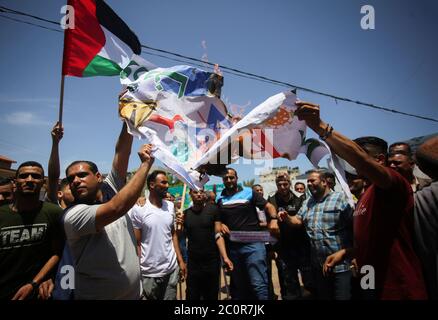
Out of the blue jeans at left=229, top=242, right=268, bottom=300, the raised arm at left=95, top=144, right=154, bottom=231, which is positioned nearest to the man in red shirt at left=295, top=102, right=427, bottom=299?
the raised arm at left=95, top=144, right=154, bottom=231

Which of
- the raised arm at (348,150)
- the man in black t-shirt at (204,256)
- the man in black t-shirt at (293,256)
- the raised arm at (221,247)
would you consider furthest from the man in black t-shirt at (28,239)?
the man in black t-shirt at (293,256)

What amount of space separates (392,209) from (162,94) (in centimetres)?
230

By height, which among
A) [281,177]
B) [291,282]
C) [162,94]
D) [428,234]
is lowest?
[291,282]

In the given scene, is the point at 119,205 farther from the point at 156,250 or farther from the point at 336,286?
the point at 336,286

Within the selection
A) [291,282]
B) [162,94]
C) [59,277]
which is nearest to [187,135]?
[162,94]

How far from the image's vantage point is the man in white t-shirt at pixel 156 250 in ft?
12.1

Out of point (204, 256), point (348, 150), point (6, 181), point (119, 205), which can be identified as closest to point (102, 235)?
point (119, 205)

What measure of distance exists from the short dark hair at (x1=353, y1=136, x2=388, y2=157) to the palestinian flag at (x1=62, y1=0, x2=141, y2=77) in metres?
2.52

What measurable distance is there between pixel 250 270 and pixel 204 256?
74 centimetres

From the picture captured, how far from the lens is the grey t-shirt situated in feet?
6.58

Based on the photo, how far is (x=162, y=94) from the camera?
2949 mm

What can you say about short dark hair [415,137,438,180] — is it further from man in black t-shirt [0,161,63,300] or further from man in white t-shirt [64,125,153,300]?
man in black t-shirt [0,161,63,300]
